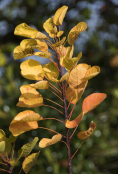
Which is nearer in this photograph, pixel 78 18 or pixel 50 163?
pixel 50 163

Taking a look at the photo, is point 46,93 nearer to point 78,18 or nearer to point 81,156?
point 81,156

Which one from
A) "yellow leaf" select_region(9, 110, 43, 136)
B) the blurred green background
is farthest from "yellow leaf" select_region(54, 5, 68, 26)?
the blurred green background

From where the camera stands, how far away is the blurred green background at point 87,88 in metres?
0.75

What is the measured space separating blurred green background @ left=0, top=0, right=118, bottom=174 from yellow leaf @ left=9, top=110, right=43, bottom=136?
0.50 meters

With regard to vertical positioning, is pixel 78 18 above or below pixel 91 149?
above

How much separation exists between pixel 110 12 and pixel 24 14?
80 cm

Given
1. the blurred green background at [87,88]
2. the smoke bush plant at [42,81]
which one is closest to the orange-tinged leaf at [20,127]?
the smoke bush plant at [42,81]

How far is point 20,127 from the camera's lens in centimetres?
21

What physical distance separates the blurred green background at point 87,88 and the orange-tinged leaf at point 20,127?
0.50 meters

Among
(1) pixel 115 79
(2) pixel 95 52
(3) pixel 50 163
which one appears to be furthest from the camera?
(2) pixel 95 52

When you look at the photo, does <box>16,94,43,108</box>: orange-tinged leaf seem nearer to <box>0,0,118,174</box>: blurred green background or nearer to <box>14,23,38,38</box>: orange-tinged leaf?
<box>14,23,38,38</box>: orange-tinged leaf

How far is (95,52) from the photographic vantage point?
1.59 metres

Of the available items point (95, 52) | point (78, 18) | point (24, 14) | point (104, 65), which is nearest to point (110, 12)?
point (78, 18)

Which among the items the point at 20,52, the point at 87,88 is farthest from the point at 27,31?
the point at 87,88
